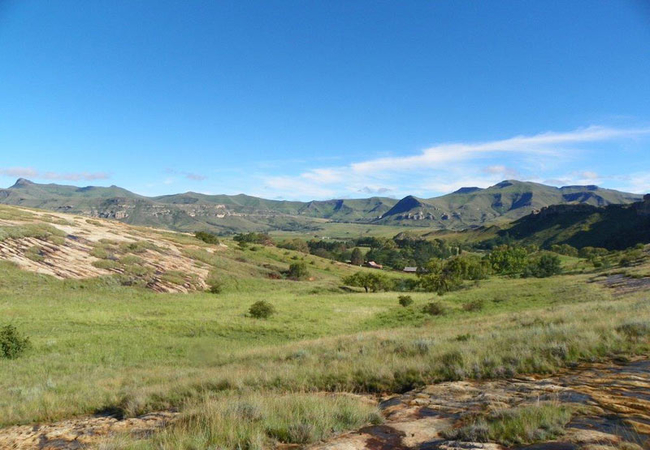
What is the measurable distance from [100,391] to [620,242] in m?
211

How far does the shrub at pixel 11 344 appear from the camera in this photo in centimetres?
1623

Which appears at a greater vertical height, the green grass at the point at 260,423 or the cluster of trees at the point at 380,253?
the green grass at the point at 260,423

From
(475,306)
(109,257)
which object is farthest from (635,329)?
(109,257)

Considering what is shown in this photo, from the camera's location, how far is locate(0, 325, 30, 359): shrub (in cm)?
1623

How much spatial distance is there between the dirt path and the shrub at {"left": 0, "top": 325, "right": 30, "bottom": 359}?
36.9ft

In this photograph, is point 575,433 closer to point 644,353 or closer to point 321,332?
point 644,353

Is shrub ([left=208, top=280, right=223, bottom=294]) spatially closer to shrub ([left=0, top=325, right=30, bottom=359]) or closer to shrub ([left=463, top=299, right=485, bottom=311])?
shrub ([left=0, top=325, right=30, bottom=359])

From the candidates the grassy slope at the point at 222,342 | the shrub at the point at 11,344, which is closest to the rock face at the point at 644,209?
the grassy slope at the point at 222,342

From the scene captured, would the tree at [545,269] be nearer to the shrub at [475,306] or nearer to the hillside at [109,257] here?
the shrub at [475,306]

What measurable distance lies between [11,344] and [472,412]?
19442mm

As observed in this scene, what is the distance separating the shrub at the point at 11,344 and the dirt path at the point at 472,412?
11.2m

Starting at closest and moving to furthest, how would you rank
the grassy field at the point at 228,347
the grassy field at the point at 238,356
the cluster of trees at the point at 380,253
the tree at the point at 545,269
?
the grassy field at the point at 238,356 < the grassy field at the point at 228,347 < the tree at the point at 545,269 < the cluster of trees at the point at 380,253

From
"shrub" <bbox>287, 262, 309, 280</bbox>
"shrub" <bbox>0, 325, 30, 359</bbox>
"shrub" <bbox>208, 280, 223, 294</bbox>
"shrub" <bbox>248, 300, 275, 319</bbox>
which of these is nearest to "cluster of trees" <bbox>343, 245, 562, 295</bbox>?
"shrub" <bbox>287, 262, 309, 280</bbox>

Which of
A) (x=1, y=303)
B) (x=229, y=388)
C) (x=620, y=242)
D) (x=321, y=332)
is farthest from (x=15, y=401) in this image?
(x=620, y=242)
